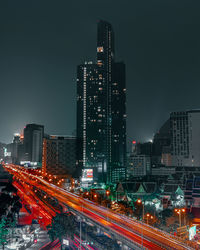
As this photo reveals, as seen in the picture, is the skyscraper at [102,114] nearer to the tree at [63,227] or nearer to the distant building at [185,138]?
the distant building at [185,138]

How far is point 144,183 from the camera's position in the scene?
71.2 meters

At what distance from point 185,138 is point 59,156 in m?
76.0

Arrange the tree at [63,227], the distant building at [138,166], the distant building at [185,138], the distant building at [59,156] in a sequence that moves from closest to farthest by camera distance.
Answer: the tree at [63,227]
the distant building at [185,138]
the distant building at [59,156]
the distant building at [138,166]

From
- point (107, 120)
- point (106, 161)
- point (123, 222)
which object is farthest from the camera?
point (107, 120)

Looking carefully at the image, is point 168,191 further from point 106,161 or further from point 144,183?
point 106,161

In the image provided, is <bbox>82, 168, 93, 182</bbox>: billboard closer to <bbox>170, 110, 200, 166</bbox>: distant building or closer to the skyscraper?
the skyscraper

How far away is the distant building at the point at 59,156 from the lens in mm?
158875

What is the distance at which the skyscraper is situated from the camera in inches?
6216

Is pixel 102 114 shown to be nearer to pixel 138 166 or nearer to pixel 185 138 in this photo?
pixel 185 138

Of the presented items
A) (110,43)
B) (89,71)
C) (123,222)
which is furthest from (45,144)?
(123,222)

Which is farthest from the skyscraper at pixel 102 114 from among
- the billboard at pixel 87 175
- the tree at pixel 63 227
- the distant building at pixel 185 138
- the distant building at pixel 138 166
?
the tree at pixel 63 227

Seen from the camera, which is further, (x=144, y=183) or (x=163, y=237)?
(x=144, y=183)

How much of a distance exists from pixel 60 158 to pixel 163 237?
432 feet

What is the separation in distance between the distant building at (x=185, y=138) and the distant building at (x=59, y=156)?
60661 mm
